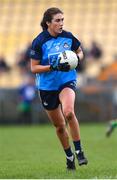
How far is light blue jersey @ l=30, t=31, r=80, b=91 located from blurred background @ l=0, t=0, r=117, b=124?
1369 centimetres

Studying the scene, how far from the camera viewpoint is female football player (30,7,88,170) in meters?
8.92

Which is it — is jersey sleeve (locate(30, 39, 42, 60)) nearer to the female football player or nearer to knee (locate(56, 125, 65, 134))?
the female football player

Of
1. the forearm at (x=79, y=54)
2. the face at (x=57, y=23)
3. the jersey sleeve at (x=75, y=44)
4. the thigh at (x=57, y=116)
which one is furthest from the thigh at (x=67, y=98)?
the face at (x=57, y=23)

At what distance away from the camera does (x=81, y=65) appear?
24.9m

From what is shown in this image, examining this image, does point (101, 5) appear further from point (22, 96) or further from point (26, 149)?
point (26, 149)

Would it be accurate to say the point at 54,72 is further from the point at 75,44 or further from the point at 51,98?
the point at 75,44

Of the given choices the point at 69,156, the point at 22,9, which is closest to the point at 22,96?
the point at 22,9

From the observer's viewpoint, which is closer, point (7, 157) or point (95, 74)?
point (7, 157)

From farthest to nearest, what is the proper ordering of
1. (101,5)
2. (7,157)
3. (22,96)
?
(101,5), (22,96), (7,157)

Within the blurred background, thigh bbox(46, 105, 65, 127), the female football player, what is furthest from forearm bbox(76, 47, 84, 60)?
→ the blurred background

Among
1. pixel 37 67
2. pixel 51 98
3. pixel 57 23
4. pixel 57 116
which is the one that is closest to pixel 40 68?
pixel 37 67

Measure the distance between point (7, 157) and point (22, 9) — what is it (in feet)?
62.4

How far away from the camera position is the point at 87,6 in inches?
1175

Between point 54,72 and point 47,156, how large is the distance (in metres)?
3.27
